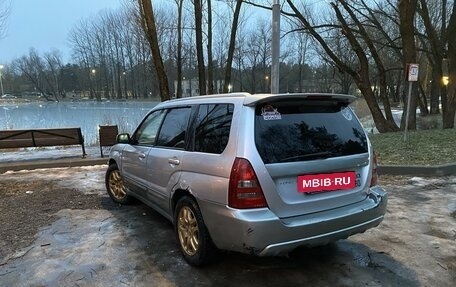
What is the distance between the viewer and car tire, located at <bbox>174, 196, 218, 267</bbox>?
364 centimetres

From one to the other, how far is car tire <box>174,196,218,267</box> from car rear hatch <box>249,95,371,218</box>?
0.82 meters

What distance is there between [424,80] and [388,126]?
1138 inches

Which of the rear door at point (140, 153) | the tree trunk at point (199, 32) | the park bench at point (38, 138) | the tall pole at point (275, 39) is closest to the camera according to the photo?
the rear door at point (140, 153)

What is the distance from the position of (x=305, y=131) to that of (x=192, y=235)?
151 cm

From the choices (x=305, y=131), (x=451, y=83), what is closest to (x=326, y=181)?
(x=305, y=131)

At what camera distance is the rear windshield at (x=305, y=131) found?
10.8ft

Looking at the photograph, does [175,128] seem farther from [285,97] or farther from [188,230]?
[285,97]

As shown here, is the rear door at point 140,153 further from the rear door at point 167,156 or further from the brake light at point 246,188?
the brake light at point 246,188

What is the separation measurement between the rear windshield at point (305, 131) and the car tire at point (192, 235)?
3.14ft

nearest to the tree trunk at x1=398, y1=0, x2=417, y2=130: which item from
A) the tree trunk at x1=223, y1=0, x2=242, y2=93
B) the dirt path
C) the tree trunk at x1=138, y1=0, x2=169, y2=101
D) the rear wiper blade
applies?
the tree trunk at x1=223, y1=0, x2=242, y2=93

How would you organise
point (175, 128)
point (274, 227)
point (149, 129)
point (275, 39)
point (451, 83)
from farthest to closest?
1. point (451, 83)
2. point (275, 39)
3. point (149, 129)
4. point (175, 128)
5. point (274, 227)

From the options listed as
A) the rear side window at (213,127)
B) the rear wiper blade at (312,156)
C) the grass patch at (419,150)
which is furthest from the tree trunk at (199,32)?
the rear wiper blade at (312,156)

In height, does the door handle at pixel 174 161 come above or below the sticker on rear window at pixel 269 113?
below

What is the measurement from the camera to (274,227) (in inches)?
123
